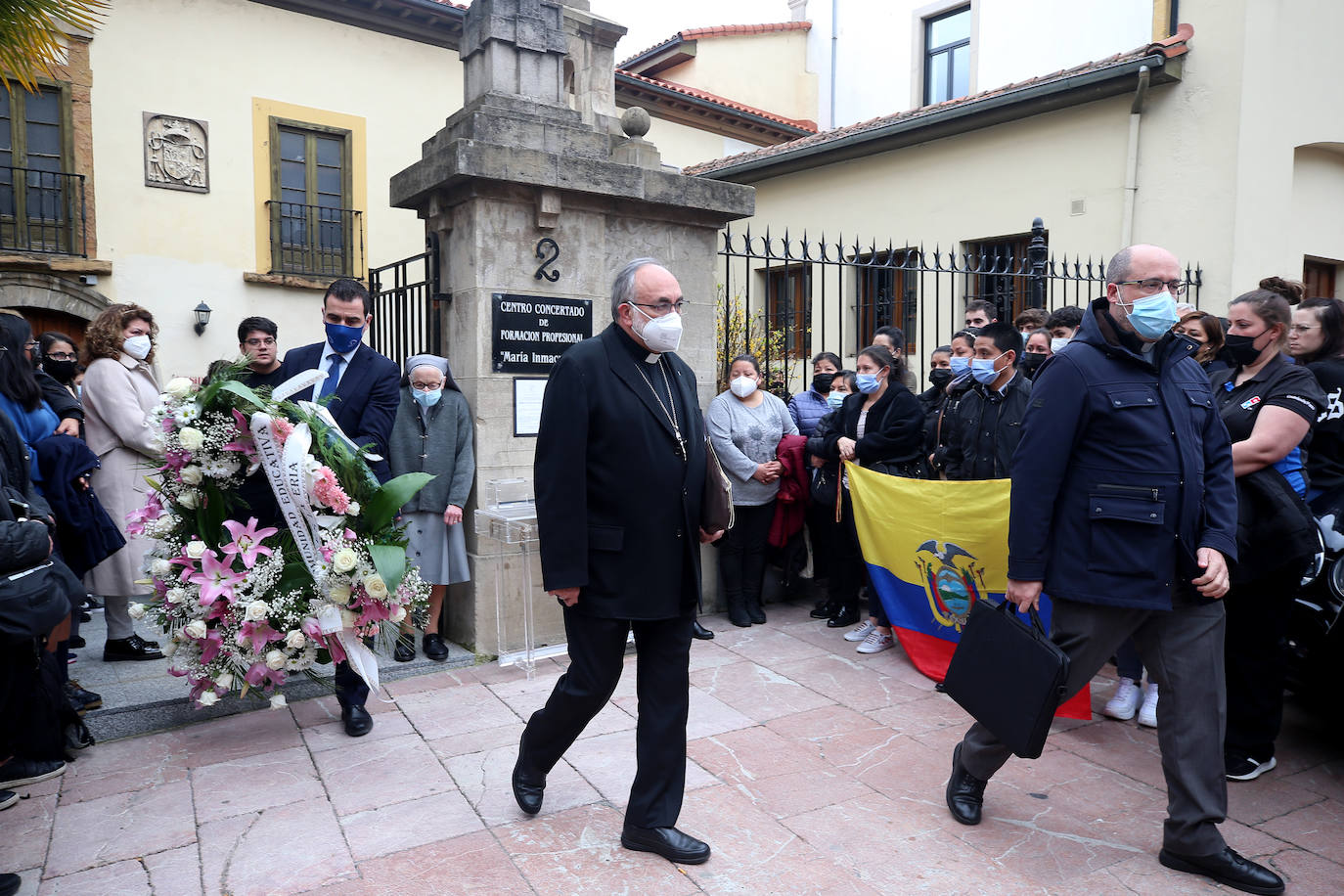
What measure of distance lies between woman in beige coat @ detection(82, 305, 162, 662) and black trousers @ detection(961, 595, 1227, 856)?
4973 millimetres

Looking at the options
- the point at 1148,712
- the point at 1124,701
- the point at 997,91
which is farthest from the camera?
the point at 997,91

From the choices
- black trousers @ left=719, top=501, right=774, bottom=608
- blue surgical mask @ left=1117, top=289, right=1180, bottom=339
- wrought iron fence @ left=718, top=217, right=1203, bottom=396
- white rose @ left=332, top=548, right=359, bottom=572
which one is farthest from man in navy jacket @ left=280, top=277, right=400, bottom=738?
wrought iron fence @ left=718, top=217, right=1203, bottom=396

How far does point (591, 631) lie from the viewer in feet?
10.1

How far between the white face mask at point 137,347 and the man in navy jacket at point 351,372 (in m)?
1.40

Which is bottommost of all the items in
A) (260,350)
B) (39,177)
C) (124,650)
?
(124,650)

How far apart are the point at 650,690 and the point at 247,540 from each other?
80.0 inches

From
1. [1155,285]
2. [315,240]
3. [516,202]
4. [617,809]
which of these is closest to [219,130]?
[315,240]

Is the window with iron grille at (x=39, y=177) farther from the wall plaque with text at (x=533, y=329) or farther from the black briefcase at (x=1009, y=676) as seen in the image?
the black briefcase at (x=1009, y=676)

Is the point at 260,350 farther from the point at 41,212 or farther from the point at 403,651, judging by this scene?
the point at 41,212

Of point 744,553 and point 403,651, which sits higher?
point 744,553

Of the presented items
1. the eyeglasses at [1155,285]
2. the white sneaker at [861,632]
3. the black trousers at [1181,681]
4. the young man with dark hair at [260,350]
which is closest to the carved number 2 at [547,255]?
the young man with dark hair at [260,350]

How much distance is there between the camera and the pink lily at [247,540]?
154 inches

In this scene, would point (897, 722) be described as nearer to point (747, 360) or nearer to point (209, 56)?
point (747, 360)

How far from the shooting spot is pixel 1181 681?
303 centimetres
